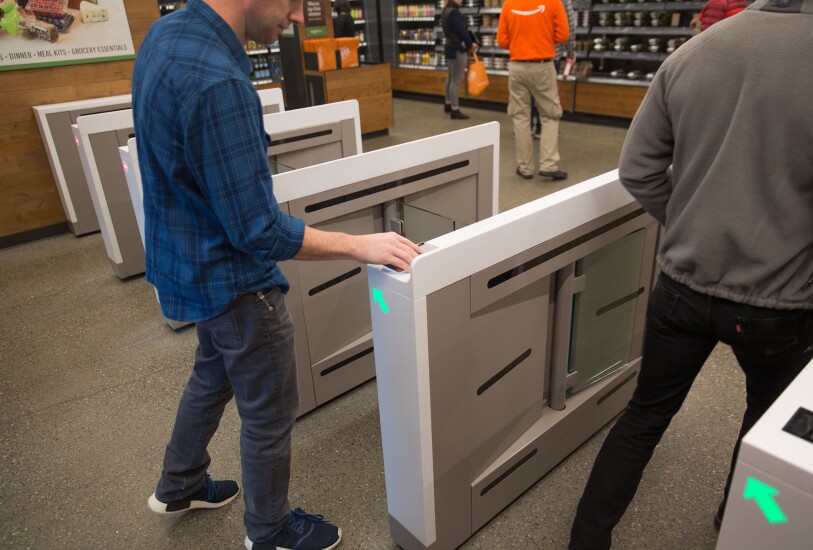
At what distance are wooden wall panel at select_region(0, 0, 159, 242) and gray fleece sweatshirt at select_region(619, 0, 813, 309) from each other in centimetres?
406

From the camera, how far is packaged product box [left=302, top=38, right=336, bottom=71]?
580 cm

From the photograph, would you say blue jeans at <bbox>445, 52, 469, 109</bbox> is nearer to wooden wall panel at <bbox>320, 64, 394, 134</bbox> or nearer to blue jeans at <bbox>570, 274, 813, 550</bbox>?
Result: wooden wall panel at <bbox>320, 64, 394, 134</bbox>

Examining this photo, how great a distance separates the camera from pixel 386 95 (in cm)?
637

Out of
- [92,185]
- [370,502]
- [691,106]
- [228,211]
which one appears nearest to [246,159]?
[228,211]

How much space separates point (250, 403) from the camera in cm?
140

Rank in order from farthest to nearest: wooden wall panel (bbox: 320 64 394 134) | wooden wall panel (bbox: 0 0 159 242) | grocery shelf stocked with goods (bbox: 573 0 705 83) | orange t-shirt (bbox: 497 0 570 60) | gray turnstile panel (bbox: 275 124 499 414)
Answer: grocery shelf stocked with goods (bbox: 573 0 705 83) → wooden wall panel (bbox: 320 64 394 134) → orange t-shirt (bbox: 497 0 570 60) → wooden wall panel (bbox: 0 0 159 242) → gray turnstile panel (bbox: 275 124 499 414)

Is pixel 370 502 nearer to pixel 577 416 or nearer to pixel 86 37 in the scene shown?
pixel 577 416

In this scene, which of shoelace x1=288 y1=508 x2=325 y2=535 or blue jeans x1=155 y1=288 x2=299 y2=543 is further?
shoelace x1=288 y1=508 x2=325 y2=535

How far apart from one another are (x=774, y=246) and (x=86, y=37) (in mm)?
4462

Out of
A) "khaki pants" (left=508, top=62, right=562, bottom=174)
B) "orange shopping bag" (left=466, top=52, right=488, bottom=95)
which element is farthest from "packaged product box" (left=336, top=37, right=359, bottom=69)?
"khaki pants" (left=508, top=62, right=562, bottom=174)

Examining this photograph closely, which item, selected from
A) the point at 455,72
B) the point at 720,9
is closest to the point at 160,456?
the point at 720,9

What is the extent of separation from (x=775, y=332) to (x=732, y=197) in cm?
29

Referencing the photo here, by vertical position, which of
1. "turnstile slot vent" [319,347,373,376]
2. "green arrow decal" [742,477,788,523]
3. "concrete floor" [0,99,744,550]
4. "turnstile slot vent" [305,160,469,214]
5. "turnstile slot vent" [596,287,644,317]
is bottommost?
"concrete floor" [0,99,744,550]

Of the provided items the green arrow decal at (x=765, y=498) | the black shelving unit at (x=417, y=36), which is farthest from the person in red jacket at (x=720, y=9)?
the black shelving unit at (x=417, y=36)
